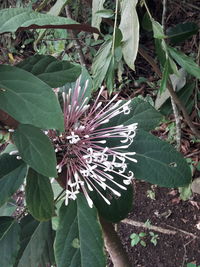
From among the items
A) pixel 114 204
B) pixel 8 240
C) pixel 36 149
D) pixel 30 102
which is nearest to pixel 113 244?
pixel 114 204

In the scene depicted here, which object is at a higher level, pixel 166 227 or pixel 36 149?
pixel 36 149

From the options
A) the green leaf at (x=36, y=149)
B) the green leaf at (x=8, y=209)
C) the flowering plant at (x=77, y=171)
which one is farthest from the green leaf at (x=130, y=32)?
the green leaf at (x=8, y=209)

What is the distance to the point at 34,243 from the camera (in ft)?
2.71

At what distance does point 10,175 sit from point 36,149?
170 mm

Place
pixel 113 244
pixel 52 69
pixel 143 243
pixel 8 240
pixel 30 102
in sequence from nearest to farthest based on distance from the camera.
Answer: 1. pixel 30 102
2. pixel 52 69
3. pixel 8 240
4. pixel 113 244
5. pixel 143 243

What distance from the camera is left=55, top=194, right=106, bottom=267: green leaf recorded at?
659 millimetres

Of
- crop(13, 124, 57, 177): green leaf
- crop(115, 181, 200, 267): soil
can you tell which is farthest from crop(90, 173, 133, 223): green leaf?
crop(115, 181, 200, 267): soil

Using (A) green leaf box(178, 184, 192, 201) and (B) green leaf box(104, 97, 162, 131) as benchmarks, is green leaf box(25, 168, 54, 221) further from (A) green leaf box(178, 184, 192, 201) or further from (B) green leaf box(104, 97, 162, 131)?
(A) green leaf box(178, 184, 192, 201)

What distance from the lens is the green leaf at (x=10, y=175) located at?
70cm

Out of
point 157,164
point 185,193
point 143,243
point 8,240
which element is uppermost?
point 157,164

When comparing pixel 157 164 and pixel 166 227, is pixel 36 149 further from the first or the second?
pixel 166 227

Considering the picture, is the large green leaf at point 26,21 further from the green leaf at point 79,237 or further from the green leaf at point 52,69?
the green leaf at point 79,237

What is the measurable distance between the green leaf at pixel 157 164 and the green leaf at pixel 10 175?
21 centimetres

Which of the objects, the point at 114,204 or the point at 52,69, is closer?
the point at 52,69
